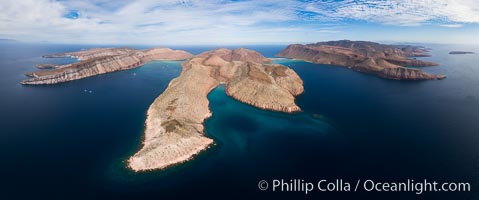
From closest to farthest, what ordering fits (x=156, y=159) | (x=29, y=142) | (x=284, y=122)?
(x=156, y=159) < (x=29, y=142) < (x=284, y=122)

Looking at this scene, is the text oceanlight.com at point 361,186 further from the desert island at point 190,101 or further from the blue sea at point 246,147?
the desert island at point 190,101

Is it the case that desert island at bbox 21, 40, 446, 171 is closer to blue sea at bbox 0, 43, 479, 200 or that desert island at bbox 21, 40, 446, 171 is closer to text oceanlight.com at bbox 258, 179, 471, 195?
blue sea at bbox 0, 43, 479, 200

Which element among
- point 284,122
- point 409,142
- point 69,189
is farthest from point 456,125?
point 69,189

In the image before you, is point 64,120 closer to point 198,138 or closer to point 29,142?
point 29,142

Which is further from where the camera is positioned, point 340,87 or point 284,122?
point 340,87

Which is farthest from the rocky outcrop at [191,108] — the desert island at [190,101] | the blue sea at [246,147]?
the blue sea at [246,147]
